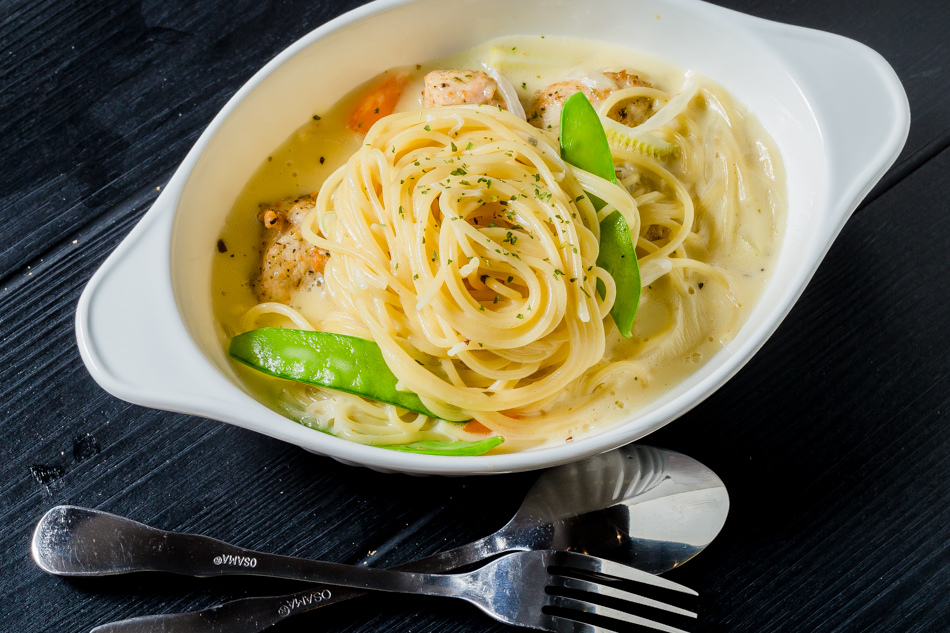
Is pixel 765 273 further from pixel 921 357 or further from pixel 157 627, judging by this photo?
pixel 157 627

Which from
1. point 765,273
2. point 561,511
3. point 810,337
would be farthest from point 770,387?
point 561,511

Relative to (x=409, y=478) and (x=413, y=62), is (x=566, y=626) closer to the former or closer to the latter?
(x=409, y=478)

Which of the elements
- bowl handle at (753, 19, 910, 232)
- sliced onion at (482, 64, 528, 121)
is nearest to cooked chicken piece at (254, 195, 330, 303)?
sliced onion at (482, 64, 528, 121)

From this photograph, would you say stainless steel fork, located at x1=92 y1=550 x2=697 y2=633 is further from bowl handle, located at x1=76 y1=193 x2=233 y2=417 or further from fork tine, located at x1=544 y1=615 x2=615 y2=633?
bowl handle, located at x1=76 y1=193 x2=233 y2=417

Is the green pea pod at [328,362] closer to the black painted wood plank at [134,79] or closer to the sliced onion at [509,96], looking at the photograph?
the sliced onion at [509,96]

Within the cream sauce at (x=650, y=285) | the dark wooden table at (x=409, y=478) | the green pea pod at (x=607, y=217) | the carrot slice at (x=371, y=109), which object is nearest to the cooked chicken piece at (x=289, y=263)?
the cream sauce at (x=650, y=285)

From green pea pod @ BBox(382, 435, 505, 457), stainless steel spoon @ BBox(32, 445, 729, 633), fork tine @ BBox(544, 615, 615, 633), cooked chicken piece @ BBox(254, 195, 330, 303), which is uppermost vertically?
cooked chicken piece @ BBox(254, 195, 330, 303)

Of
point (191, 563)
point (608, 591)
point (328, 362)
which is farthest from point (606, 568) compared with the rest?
point (191, 563)
